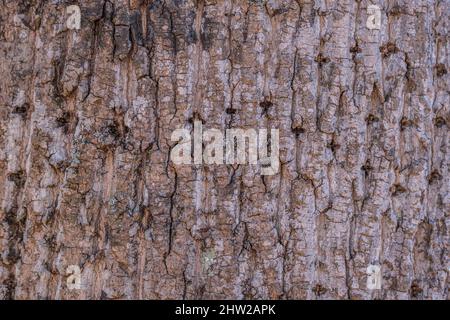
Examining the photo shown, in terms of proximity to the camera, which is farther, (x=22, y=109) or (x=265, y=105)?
(x=22, y=109)

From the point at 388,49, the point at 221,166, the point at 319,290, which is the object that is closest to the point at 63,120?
the point at 221,166

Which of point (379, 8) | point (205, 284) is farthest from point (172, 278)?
point (379, 8)

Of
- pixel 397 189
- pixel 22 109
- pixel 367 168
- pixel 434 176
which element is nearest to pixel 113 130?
pixel 22 109

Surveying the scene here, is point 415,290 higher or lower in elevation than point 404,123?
lower

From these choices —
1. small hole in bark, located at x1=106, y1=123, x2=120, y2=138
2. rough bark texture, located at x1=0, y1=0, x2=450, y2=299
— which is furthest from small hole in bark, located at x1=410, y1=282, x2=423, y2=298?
small hole in bark, located at x1=106, y1=123, x2=120, y2=138

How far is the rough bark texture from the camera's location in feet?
7.19

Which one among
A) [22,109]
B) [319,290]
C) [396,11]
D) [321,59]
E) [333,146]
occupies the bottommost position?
[319,290]

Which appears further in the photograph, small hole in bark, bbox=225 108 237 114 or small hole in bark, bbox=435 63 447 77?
small hole in bark, bbox=435 63 447 77

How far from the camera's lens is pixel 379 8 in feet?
7.59

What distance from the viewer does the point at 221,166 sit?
86.7 inches

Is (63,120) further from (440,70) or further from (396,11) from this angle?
(440,70)

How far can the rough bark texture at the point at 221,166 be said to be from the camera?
219 cm

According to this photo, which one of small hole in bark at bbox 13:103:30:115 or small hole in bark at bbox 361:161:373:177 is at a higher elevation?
small hole in bark at bbox 13:103:30:115

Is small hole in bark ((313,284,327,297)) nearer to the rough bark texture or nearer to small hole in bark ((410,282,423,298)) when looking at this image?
the rough bark texture
